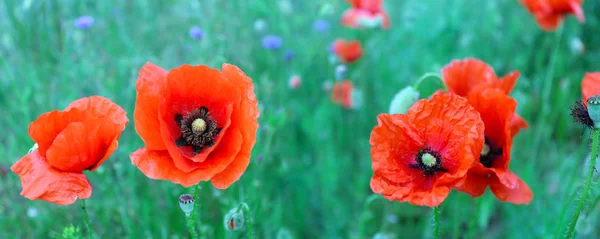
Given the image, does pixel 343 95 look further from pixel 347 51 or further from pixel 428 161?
pixel 428 161

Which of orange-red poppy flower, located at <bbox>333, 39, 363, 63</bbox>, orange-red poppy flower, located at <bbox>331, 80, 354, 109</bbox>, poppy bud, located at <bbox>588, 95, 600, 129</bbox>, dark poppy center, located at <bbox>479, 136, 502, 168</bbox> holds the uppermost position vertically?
orange-red poppy flower, located at <bbox>333, 39, 363, 63</bbox>

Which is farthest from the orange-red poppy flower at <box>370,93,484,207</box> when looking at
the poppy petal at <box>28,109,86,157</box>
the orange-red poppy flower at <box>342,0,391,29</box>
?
the orange-red poppy flower at <box>342,0,391,29</box>

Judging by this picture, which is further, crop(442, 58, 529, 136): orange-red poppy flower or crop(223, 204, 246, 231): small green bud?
crop(442, 58, 529, 136): orange-red poppy flower

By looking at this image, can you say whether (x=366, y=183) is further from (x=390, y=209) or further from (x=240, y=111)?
(x=240, y=111)

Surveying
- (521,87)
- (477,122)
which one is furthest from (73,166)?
(521,87)

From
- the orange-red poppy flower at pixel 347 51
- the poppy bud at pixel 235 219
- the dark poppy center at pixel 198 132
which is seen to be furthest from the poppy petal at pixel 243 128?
the orange-red poppy flower at pixel 347 51

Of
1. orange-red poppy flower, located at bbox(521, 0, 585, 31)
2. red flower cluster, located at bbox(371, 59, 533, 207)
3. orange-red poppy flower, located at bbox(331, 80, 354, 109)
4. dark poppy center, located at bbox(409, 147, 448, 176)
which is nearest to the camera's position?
red flower cluster, located at bbox(371, 59, 533, 207)

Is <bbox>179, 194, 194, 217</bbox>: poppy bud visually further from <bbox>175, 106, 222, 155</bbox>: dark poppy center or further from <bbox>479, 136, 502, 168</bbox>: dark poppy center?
<bbox>479, 136, 502, 168</bbox>: dark poppy center

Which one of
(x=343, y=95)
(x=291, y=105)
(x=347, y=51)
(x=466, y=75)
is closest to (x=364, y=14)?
(x=347, y=51)
